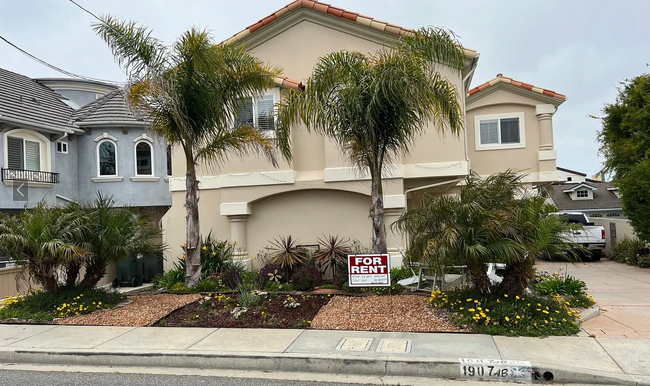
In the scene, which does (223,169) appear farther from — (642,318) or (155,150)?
(642,318)

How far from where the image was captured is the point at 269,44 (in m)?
13.1

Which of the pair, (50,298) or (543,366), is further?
(50,298)

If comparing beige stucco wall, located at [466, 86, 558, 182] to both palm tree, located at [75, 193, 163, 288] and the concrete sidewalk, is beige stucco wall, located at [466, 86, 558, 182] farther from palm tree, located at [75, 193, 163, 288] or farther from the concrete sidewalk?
palm tree, located at [75, 193, 163, 288]

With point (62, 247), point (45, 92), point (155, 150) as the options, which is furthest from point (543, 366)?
point (45, 92)

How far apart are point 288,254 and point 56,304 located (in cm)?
490

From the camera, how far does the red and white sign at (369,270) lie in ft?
26.6

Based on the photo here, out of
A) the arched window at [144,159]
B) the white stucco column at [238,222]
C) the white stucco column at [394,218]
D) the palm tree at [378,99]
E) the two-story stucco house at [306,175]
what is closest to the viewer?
the palm tree at [378,99]

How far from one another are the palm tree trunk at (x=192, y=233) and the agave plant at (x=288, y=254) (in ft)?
6.09

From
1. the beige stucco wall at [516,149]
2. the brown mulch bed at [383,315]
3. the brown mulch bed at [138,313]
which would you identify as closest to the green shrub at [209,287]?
the brown mulch bed at [138,313]

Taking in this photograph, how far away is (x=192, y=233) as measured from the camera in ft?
34.8

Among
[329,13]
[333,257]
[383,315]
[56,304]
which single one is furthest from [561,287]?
[56,304]

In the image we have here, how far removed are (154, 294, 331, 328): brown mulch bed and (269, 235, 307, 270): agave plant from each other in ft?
5.45

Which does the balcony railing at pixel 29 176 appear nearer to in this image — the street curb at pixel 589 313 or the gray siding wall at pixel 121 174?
the gray siding wall at pixel 121 174

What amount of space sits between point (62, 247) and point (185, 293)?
2811 millimetres
